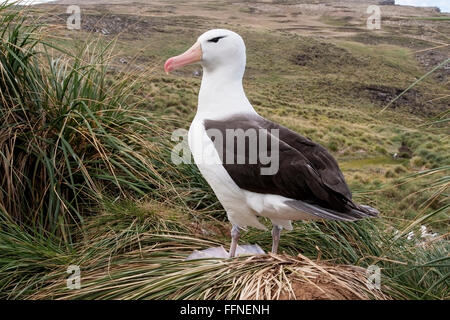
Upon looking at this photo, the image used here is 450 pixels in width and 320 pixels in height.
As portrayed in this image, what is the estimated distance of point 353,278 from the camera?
3115mm

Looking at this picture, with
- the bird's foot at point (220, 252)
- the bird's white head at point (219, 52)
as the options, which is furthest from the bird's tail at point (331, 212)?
the bird's white head at point (219, 52)

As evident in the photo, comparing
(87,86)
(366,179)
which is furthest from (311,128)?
(87,86)

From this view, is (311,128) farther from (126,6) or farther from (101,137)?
(126,6)

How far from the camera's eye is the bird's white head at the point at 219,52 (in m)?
3.47

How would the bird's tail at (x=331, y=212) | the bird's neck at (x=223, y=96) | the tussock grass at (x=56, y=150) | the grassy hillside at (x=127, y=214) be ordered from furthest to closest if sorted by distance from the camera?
the tussock grass at (x=56, y=150) → the bird's neck at (x=223, y=96) → the grassy hillside at (x=127, y=214) → the bird's tail at (x=331, y=212)

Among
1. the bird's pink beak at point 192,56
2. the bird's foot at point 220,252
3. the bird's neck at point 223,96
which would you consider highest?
the bird's pink beak at point 192,56

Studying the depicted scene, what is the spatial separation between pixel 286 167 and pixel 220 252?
103 centimetres

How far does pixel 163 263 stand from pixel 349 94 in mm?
25398

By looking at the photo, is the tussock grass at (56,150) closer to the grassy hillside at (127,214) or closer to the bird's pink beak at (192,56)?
the grassy hillside at (127,214)

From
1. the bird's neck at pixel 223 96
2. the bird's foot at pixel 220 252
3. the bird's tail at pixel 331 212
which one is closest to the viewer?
the bird's tail at pixel 331 212

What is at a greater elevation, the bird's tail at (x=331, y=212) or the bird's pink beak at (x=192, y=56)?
the bird's pink beak at (x=192, y=56)

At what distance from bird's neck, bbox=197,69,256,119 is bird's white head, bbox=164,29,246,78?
0.04 meters

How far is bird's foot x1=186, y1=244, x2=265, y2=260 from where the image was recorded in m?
3.61

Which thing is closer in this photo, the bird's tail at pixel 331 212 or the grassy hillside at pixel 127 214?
the bird's tail at pixel 331 212
